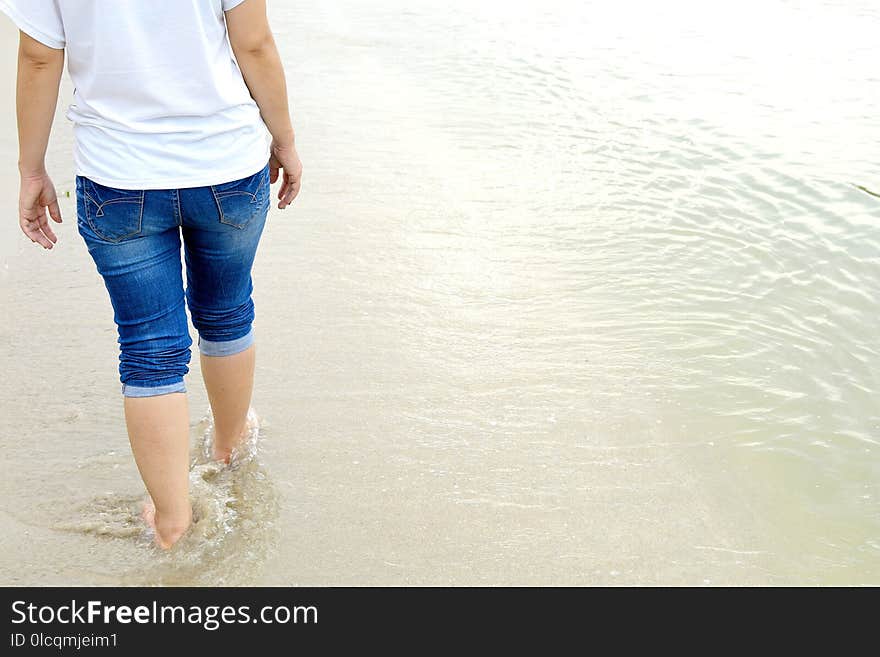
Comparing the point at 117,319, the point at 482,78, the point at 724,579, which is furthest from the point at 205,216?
the point at 482,78

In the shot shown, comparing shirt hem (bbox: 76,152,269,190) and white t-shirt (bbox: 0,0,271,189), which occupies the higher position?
white t-shirt (bbox: 0,0,271,189)

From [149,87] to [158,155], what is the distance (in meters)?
0.14

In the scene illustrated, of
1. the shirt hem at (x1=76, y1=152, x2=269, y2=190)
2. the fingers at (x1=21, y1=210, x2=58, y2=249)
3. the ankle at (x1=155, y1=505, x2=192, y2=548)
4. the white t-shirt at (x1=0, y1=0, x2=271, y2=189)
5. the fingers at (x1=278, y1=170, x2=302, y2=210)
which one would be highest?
the white t-shirt at (x1=0, y1=0, x2=271, y2=189)

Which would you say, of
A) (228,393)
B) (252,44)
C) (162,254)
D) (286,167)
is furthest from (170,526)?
(252,44)

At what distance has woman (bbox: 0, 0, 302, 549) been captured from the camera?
1.95 m

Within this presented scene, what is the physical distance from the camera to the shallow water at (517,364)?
2568 mm

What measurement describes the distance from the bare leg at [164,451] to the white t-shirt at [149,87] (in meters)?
0.52

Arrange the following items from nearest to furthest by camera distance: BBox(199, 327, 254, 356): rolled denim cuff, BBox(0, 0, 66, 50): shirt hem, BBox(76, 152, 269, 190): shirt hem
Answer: BBox(0, 0, 66, 50): shirt hem < BBox(76, 152, 269, 190): shirt hem < BBox(199, 327, 254, 356): rolled denim cuff

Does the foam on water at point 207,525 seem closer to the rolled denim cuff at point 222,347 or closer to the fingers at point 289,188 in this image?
the rolled denim cuff at point 222,347

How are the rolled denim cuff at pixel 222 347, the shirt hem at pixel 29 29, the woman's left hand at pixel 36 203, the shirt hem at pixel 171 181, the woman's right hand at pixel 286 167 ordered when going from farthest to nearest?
the rolled denim cuff at pixel 222 347
the woman's right hand at pixel 286 167
the woman's left hand at pixel 36 203
the shirt hem at pixel 171 181
the shirt hem at pixel 29 29

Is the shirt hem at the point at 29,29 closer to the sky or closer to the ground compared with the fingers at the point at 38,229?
closer to the sky

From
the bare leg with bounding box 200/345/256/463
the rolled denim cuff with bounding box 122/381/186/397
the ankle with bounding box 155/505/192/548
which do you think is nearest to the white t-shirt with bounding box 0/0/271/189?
the rolled denim cuff with bounding box 122/381/186/397

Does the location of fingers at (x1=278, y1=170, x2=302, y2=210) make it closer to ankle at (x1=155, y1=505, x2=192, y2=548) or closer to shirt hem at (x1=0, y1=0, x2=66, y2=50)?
shirt hem at (x1=0, y1=0, x2=66, y2=50)

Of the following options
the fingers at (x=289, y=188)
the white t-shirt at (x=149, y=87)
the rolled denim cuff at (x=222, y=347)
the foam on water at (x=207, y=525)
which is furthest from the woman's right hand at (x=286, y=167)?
the foam on water at (x=207, y=525)
